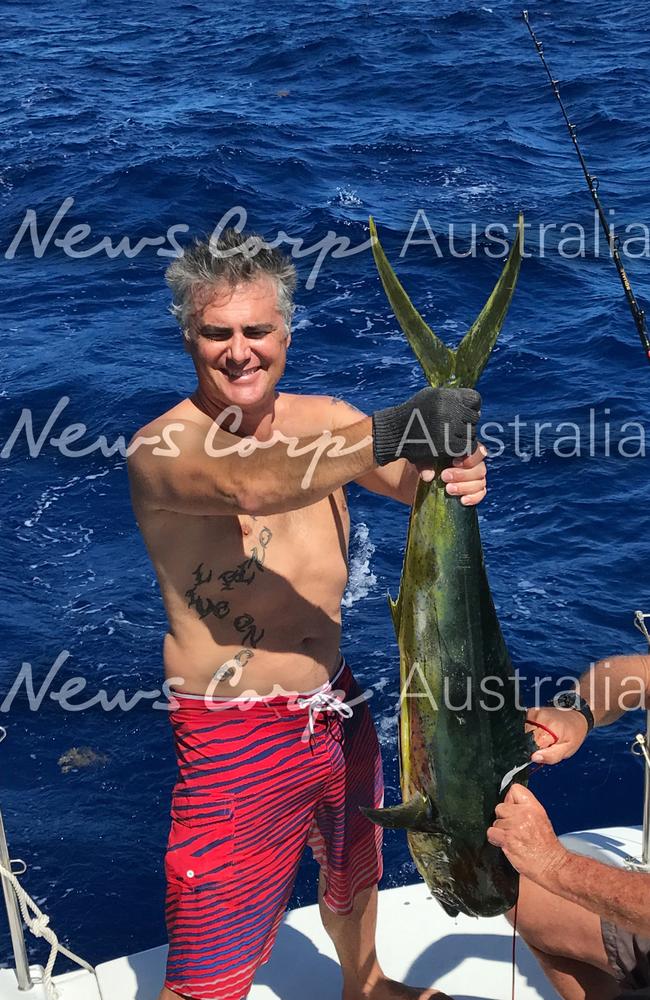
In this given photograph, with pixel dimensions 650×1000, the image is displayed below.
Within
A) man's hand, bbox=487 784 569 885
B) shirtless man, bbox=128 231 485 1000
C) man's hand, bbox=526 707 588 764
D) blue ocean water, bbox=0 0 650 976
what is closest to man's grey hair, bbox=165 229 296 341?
shirtless man, bbox=128 231 485 1000

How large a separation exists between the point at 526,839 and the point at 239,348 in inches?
48.5

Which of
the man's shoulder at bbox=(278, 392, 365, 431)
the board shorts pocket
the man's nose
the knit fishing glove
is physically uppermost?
the man's nose

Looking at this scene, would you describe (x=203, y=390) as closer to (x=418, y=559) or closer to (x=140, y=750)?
(x=418, y=559)

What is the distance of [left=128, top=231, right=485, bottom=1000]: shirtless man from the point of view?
269 cm

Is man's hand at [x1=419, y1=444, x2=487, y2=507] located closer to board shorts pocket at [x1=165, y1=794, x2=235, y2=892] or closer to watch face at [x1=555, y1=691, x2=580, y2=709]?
watch face at [x1=555, y1=691, x2=580, y2=709]

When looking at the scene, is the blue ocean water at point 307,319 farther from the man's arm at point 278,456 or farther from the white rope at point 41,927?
the man's arm at point 278,456

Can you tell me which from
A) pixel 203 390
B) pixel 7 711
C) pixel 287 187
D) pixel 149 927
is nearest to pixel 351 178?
pixel 287 187

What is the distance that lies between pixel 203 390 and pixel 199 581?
1.49ft

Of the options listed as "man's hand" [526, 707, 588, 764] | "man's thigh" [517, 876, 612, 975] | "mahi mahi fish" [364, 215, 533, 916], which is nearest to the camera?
"mahi mahi fish" [364, 215, 533, 916]

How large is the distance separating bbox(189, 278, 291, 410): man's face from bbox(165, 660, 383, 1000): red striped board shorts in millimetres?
760

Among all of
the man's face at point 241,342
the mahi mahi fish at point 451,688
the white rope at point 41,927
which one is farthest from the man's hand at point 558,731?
the white rope at point 41,927

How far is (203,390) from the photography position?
9.26 feet

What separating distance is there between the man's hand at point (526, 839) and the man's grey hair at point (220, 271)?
3.94 feet

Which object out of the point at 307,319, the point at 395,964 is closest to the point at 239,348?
the point at 395,964
